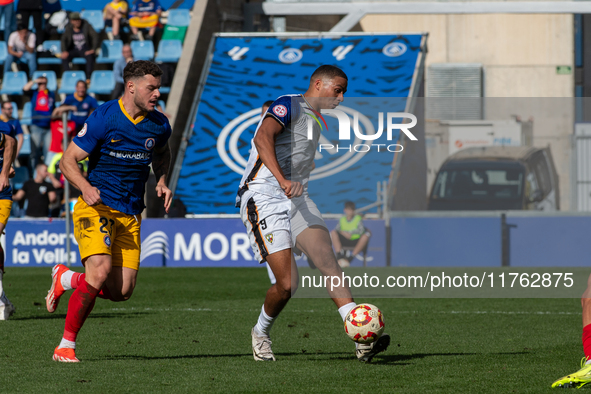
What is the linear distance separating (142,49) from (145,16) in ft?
3.20

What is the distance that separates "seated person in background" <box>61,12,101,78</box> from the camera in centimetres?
2164

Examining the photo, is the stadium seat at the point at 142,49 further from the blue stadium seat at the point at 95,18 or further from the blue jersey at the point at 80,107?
the blue jersey at the point at 80,107

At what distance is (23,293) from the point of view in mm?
12016

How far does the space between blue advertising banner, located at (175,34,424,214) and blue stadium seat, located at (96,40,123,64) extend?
2329 mm

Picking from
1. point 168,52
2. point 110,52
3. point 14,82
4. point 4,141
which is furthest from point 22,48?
point 4,141

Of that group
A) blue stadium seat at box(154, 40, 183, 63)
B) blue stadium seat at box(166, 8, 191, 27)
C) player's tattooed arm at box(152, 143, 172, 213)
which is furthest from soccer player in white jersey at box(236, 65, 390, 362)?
blue stadium seat at box(166, 8, 191, 27)

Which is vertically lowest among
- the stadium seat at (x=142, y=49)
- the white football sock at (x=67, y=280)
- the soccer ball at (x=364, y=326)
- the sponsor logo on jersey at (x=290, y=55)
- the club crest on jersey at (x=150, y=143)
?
the soccer ball at (x=364, y=326)

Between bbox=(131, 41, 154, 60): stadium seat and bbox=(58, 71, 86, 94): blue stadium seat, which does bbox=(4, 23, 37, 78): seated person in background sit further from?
bbox=(131, 41, 154, 60): stadium seat

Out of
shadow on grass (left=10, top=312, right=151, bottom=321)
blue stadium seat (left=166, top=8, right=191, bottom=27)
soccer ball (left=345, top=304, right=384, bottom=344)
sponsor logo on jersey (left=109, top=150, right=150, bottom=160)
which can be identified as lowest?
shadow on grass (left=10, top=312, right=151, bottom=321)

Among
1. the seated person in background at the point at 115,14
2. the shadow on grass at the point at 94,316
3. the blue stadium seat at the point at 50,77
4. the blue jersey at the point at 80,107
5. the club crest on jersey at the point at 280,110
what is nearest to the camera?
the club crest on jersey at the point at 280,110

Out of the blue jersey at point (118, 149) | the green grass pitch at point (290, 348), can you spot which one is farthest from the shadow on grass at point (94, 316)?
the blue jersey at point (118, 149)

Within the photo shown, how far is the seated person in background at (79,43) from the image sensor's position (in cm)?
2164

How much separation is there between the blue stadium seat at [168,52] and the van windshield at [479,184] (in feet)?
23.5

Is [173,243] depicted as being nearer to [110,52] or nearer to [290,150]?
[110,52]
